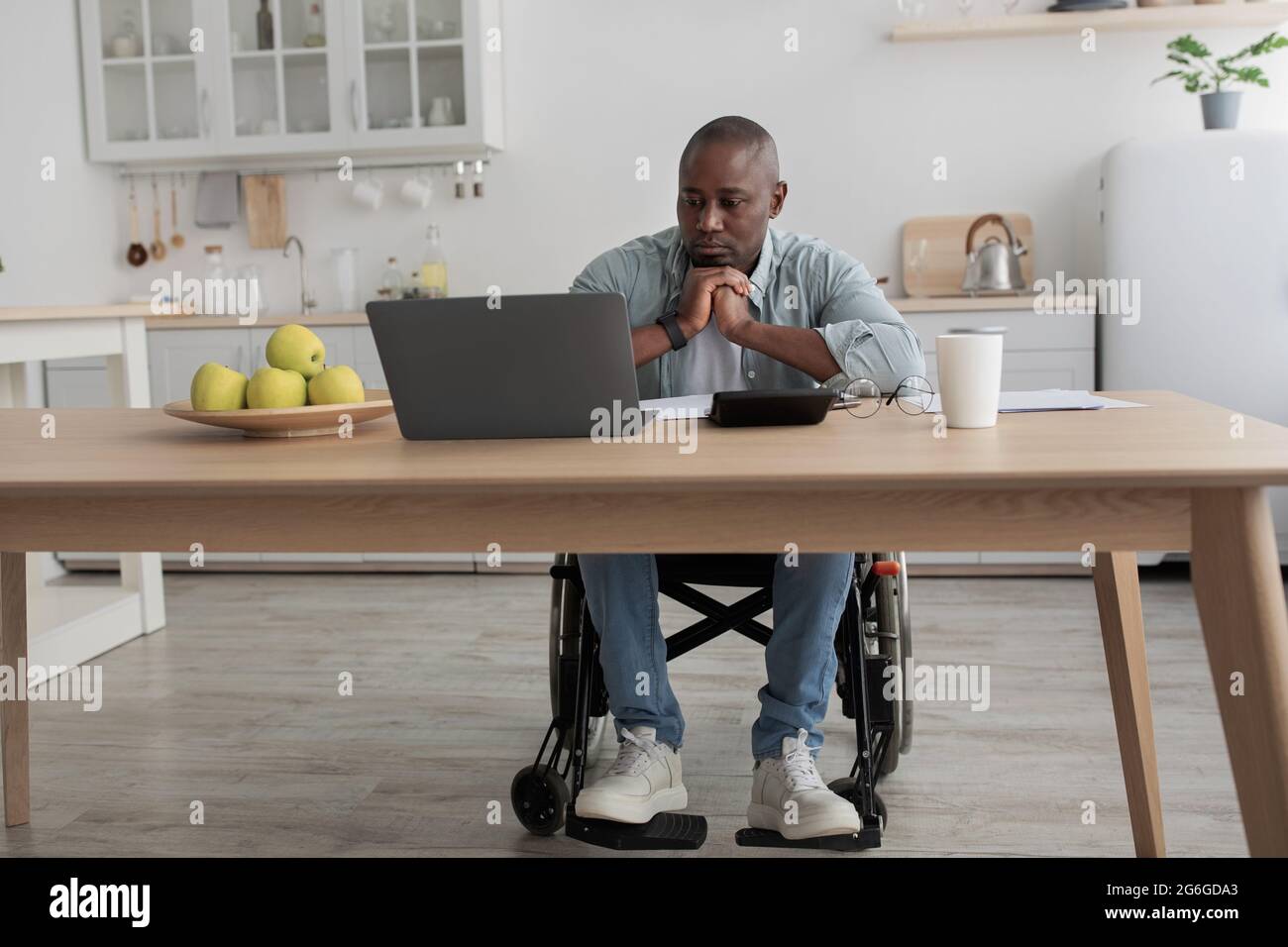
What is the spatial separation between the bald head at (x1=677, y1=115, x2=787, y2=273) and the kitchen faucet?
2866mm

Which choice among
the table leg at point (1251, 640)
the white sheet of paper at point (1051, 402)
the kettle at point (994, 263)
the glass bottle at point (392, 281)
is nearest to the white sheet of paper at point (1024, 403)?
the white sheet of paper at point (1051, 402)

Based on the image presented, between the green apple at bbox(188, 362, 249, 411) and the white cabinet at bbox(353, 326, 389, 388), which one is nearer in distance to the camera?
the green apple at bbox(188, 362, 249, 411)

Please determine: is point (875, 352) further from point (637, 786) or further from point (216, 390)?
point (216, 390)

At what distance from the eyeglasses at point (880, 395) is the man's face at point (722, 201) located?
15.4 inches

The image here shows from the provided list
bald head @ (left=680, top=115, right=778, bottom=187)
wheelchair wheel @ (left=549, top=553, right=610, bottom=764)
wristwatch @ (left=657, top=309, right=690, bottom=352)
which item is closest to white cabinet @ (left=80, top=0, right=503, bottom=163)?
bald head @ (left=680, top=115, right=778, bottom=187)

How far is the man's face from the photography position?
2.05m

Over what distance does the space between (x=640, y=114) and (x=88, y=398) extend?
83.3 inches

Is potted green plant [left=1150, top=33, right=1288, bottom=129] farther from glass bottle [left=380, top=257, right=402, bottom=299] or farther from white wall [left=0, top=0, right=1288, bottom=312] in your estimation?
glass bottle [left=380, top=257, right=402, bottom=299]

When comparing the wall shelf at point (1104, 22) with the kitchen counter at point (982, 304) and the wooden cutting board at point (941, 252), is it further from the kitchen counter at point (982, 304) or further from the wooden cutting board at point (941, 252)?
the kitchen counter at point (982, 304)

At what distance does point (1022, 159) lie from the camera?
14.0 feet

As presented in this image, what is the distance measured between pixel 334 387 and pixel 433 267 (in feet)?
9.88

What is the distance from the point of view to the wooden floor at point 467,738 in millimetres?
2061

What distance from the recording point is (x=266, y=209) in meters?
4.66
